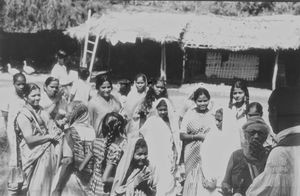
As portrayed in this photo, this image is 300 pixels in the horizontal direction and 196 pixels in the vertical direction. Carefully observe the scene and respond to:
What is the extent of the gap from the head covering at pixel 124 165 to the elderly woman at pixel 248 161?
30.6 inches

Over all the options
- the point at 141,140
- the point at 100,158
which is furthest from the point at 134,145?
the point at 100,158

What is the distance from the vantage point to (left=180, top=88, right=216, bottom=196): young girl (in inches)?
167

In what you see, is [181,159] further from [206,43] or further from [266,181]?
[206,43]

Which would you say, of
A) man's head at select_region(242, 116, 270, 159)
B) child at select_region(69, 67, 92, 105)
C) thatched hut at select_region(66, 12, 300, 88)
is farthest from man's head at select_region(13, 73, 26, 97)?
thatched hut at select_region(66, 12, 300, 88)

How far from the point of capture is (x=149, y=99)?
15.9 feet

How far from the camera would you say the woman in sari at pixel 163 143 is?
4.27 meters

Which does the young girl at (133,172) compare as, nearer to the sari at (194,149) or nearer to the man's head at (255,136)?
the sari at (194,149)

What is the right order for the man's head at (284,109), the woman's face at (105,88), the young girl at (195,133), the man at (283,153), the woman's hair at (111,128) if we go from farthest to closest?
the woman's face at (105,88) → the young girl at (195,133) → the woman's hair at (111,128) → the man's head at (284,109) → the man at (283,153)

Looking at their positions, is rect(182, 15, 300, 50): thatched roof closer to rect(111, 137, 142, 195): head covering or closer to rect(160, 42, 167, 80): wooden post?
rect(160, 42, 167, 80): wooden post

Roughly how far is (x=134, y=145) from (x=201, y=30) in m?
10.5

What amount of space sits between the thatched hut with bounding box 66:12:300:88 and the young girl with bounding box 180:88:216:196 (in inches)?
328

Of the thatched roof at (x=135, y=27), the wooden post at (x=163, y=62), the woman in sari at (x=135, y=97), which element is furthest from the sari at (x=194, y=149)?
the wooden post at (x=163, y=62)

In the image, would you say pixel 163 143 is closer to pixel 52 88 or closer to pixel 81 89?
pixel 52 88

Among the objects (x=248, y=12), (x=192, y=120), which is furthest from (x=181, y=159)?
(x=248, y=12)
